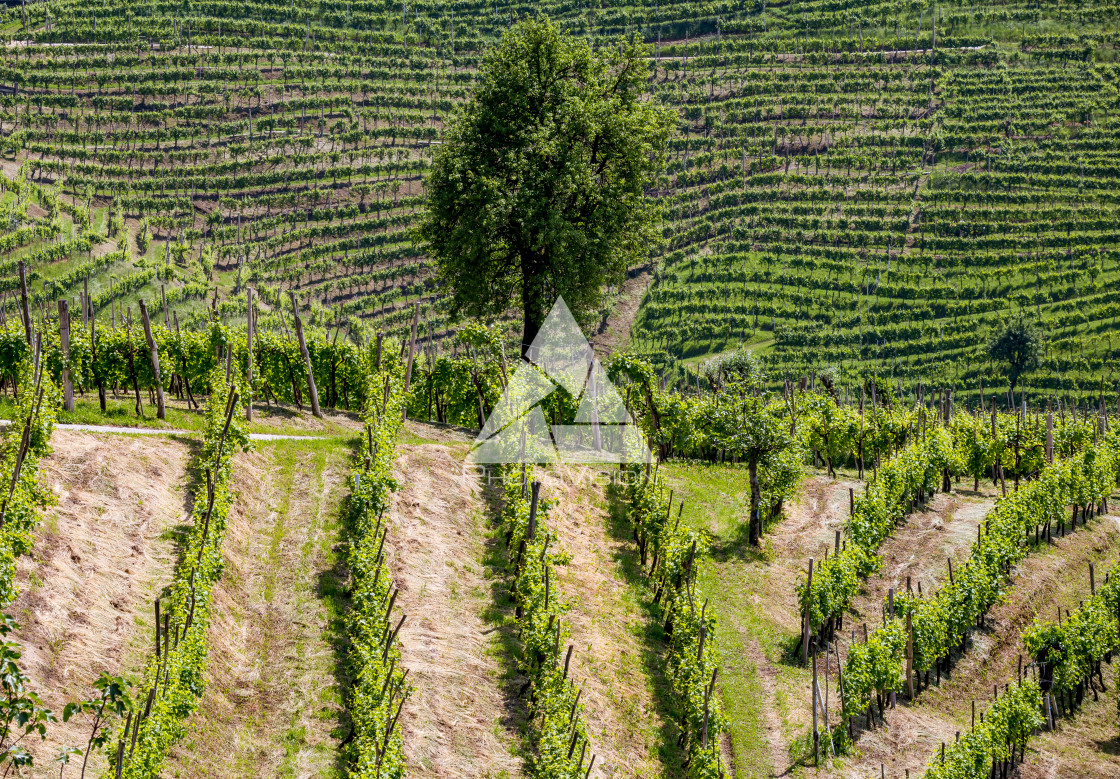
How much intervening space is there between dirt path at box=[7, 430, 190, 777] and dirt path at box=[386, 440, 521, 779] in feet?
16.7

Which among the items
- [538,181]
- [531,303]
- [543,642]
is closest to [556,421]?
[531,303]

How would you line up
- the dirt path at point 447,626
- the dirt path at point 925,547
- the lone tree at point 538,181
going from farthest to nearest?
1. the lone tree at point 538,181
2. the dirt path at point 925,547
3. the dirt path at point 447,626

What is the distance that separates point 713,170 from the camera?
127125 millimetres

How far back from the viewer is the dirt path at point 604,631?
2138 centimetres

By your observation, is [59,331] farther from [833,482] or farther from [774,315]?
[774,315]

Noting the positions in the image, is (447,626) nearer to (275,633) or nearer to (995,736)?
(275,633)

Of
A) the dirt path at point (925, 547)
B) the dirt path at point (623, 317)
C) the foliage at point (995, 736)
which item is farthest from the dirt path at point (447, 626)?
the dirt path at point (623, 317)

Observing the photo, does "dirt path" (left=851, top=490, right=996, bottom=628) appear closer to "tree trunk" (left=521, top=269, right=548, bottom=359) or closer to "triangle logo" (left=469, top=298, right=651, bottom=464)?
"triangle logo" (left=469, top=298, right=651, bottom=464)

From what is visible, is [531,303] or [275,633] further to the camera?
[531,303]

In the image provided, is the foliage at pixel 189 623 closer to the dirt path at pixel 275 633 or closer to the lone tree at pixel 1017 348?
the dirt path at pixel 275 633

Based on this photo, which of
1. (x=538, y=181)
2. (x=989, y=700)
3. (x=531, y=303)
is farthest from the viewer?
(x=531, y=303)

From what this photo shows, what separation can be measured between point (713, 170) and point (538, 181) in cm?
9629

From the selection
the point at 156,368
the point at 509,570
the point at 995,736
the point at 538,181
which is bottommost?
the point at 995,736

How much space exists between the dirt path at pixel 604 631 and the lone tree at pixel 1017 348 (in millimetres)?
65337
